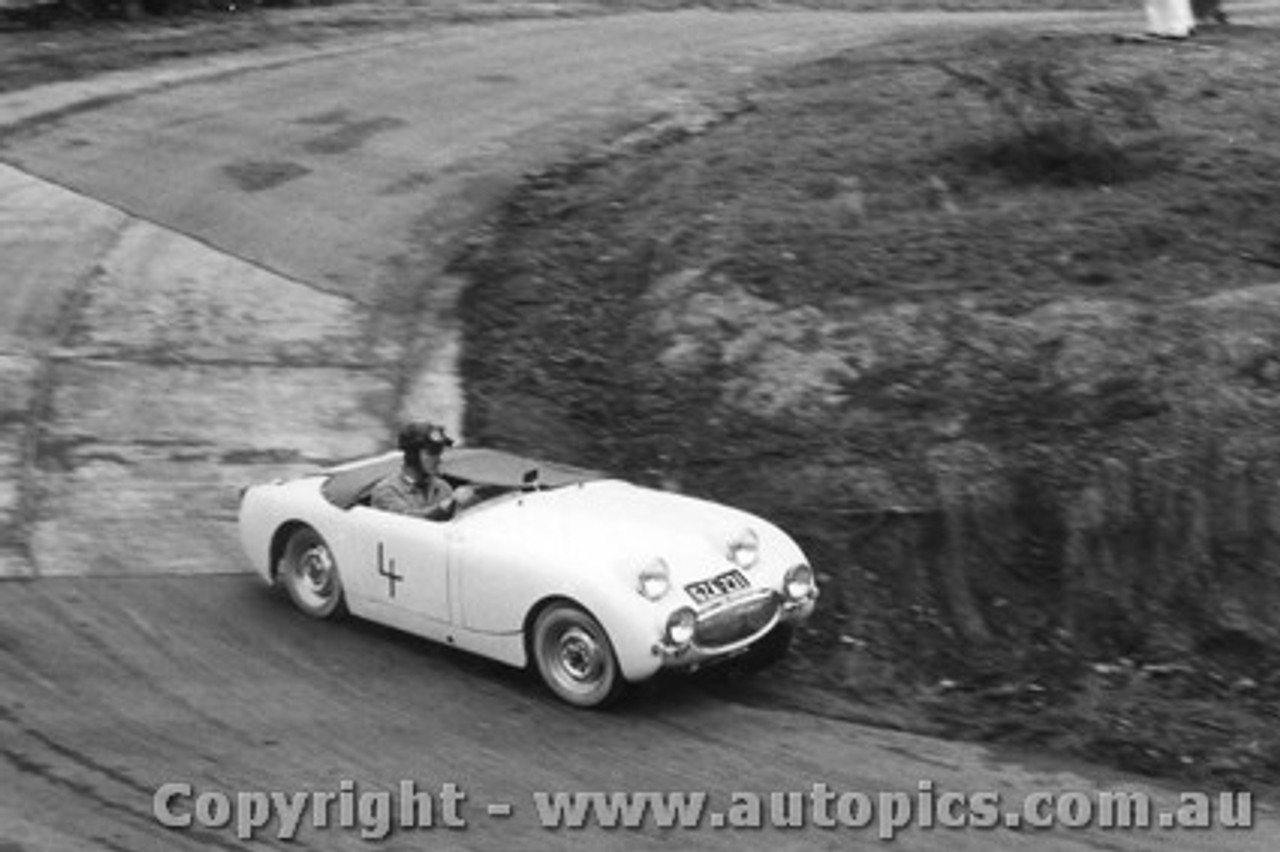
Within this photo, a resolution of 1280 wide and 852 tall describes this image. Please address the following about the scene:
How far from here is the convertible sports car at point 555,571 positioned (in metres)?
11.0

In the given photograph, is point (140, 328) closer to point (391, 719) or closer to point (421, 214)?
point (421, 214)

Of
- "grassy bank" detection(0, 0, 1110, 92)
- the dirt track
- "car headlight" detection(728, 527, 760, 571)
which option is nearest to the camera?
the dirt track

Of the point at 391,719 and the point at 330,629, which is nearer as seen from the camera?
the point at 391,719

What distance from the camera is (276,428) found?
1623 centimetres

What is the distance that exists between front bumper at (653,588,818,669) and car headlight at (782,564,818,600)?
4 centimetres

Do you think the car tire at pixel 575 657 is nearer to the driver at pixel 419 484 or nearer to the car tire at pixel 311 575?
the driver at pixel 419 484

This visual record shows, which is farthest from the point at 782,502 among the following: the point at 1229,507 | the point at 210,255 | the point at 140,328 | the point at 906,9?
the point at 906,9

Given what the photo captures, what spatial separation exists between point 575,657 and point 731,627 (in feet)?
2.91

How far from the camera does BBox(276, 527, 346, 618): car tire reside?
494 inches

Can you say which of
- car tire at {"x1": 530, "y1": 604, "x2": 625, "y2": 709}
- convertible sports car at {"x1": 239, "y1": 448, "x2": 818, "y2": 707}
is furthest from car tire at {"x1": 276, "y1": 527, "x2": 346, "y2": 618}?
car tire at {"x1": 530, "y1": 604, "x2": 625, "y2": 709}

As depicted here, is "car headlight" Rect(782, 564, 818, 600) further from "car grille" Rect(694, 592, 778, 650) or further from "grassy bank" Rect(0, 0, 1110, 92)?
"grassy bank" Rect(0, 0, 1110, 92)

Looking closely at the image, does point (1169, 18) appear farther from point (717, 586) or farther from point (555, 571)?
point (555, 571)

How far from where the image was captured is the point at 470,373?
17406 millimetres

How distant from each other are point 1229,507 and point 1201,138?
7.26 m
